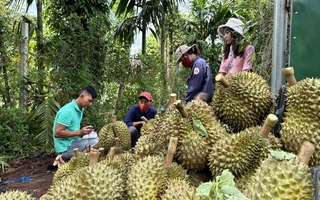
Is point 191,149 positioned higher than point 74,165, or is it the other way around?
point 191,149

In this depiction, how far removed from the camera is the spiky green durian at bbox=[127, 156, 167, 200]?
1.30 meters

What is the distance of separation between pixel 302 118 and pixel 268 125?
186 mm

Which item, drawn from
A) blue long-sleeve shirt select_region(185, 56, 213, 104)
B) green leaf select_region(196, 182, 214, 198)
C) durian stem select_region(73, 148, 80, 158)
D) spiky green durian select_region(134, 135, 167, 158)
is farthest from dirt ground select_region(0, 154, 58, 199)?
green leaf select_region(196, 182, 214, 198)

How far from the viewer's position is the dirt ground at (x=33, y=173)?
3.74 metres

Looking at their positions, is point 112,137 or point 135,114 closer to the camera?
point 112,137

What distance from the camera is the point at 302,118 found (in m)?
1.34

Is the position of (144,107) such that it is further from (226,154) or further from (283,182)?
(283,182)

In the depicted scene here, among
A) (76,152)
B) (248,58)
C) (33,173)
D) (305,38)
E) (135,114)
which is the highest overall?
(305,38)

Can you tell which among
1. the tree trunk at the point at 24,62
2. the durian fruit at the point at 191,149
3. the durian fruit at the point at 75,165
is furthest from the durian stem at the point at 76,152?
the tree trunk at the point at 24,62

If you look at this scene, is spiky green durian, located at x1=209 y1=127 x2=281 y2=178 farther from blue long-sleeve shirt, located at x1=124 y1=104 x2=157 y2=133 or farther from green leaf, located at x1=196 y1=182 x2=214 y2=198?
blue long-sleeve shirt, located at x1=124 y1=104 x2=157 y2=133

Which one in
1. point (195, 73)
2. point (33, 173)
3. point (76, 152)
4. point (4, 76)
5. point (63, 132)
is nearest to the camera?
point (76, 152)

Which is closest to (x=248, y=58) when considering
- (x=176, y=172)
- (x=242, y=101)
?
(x=242, y=101)

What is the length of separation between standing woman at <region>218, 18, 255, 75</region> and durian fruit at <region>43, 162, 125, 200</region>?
6.86 feet

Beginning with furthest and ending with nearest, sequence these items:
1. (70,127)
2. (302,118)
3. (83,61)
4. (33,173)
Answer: (83,61), (33,173), (70,127), (302,118)
